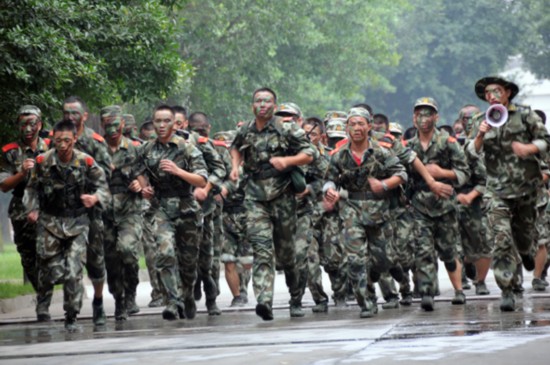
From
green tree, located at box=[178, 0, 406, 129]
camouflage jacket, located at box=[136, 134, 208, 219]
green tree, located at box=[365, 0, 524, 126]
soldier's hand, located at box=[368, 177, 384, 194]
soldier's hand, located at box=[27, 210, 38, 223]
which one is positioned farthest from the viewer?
green tree, located at box=[365, 0, 524, 126]

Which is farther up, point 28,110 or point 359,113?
point 28,110

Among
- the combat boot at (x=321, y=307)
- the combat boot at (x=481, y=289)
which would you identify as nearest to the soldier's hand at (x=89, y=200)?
the combat boot at (x=321, y=307)

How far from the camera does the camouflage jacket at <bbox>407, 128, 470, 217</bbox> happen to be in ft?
53.4

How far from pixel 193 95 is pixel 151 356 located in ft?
114

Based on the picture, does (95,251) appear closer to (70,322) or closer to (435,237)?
(70,322)

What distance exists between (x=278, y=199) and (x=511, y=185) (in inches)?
91.7

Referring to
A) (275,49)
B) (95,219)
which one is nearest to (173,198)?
(95,219)

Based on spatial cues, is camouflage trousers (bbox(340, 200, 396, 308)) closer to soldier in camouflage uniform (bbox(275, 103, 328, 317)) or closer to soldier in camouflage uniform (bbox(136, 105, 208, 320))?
soldier in camouflage uniform (bbox(275, 103, 328, 317))

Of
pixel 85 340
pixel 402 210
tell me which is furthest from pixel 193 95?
pixel 85 340

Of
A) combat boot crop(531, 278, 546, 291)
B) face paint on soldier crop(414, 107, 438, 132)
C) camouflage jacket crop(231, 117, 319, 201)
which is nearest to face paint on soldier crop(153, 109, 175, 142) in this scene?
camouflage jacket crop(231, 117, 319, 201)

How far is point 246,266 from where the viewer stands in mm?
20078

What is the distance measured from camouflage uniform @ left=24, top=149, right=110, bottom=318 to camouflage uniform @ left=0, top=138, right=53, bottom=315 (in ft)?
4.46

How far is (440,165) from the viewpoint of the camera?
16.4 m

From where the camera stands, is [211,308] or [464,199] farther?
[464,199]
